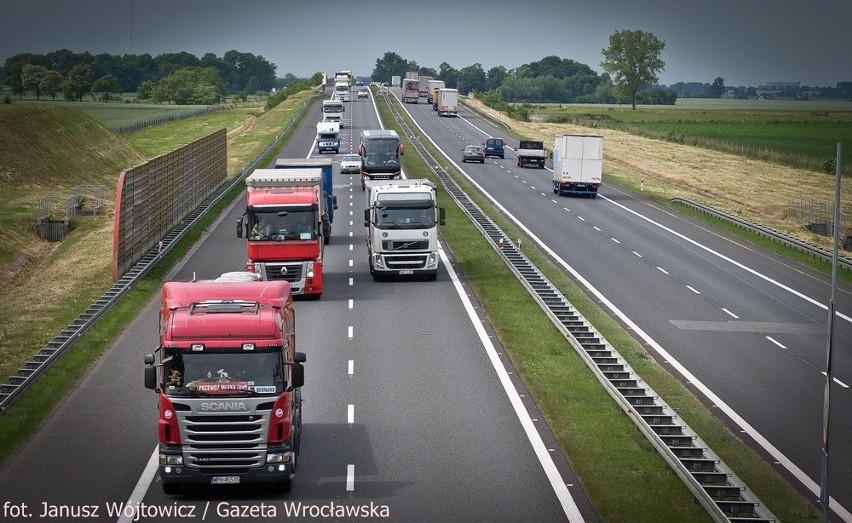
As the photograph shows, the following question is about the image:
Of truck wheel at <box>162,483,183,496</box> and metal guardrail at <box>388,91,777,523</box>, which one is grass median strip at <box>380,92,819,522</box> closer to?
metal guardrail at <box>388,91,777,523</box>

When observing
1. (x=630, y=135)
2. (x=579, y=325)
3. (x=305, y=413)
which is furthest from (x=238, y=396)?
(x=630, y=135)

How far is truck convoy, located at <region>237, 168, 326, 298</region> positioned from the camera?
40625 millimetres

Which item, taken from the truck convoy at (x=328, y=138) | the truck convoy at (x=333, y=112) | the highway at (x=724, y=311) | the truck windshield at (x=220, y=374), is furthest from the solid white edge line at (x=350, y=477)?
the truck convoy at (x=333, y=112)

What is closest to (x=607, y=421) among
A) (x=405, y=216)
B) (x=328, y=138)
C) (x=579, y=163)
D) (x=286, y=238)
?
(x=286, y=238)

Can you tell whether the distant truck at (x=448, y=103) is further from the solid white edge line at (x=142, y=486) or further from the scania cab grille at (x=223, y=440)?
the scania cab grille at (x=223, y=440)

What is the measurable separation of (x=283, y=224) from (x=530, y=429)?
1704 centimetres

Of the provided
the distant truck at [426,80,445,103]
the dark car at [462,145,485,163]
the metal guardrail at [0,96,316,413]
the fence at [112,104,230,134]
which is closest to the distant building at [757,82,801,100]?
the metal guardrail at [0,96,316,413]

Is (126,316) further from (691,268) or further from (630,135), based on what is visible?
(630,135)

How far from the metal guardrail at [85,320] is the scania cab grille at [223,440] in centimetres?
911

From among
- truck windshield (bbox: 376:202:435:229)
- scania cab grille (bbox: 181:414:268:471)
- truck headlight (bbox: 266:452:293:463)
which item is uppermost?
truck windshield (bbox: 376:202:435:229)

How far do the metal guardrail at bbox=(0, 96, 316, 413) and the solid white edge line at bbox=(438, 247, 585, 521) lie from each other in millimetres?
11979

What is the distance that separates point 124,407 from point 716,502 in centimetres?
1411

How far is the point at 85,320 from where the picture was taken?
36.8 m

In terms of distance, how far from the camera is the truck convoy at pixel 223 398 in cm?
1989
